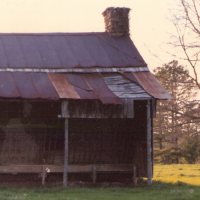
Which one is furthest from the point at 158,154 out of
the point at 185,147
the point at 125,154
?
the point at 125,154

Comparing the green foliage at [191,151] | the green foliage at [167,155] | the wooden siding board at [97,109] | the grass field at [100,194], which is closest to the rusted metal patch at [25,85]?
the wooden siding board at [97,109]

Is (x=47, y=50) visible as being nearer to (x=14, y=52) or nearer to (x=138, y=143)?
(x=14, y=52)

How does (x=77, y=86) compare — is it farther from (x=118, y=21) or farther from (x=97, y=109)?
(x=118, y=21)

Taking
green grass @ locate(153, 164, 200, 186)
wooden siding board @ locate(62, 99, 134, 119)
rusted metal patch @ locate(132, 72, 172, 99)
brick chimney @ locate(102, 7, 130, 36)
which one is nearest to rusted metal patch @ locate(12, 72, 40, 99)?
wooden siding board @ locate(62, 99, 134, 119)

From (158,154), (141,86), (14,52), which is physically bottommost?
(158,154)

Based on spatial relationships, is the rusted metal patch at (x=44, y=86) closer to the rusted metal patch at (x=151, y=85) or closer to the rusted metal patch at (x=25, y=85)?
the rusted metal patch at (x=25, y=85)

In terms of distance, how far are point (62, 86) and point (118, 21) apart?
6.08 m

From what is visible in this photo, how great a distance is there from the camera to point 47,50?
19.3m

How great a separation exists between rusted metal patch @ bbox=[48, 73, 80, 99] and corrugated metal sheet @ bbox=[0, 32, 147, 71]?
0.64m

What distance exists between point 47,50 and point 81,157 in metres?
4.99

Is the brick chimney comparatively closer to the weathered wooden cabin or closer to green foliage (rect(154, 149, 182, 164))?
the weathered wooden cabin

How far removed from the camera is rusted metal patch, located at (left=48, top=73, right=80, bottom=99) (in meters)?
15.9

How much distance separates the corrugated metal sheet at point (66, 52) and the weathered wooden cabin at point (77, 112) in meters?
0.04

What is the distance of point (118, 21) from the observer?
69.6 ft
